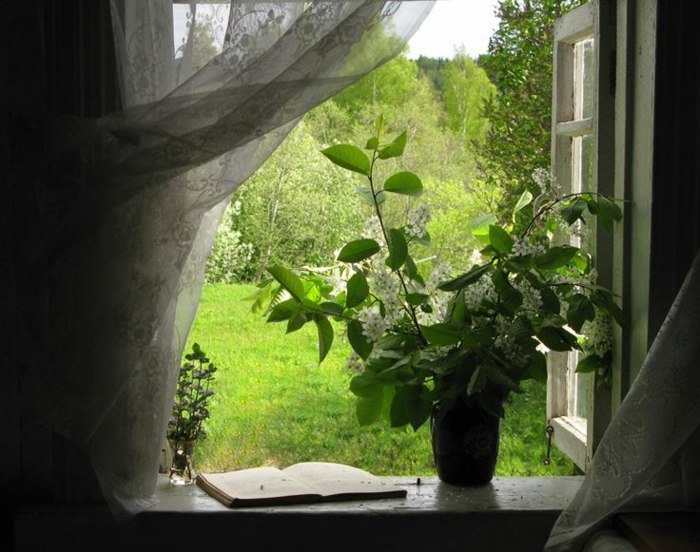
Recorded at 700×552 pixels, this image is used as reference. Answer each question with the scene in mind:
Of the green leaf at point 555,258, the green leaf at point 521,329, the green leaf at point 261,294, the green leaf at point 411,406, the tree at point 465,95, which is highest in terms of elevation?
the tree at point 465,95

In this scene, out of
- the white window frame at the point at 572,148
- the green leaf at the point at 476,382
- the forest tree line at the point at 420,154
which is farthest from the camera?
the forest tree line at the point at 420,154

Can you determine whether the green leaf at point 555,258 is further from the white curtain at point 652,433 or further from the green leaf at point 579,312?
the white curtain at point 652,433

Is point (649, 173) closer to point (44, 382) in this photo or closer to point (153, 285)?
point (153, 285)

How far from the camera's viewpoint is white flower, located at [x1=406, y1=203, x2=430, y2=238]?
1.95 meters

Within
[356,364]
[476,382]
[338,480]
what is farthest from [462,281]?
[338,480]

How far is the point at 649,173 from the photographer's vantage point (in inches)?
74.5

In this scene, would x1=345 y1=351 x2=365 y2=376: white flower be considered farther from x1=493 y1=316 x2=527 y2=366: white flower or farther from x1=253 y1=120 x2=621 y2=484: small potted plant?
x1=493 y1=316 x2=527 y2=366: white flower

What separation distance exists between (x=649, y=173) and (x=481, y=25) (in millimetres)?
579

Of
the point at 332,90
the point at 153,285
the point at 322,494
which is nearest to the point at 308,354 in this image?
the point at 322,494

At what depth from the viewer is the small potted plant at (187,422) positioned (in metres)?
2.06

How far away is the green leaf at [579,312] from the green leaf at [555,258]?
3.0 inches

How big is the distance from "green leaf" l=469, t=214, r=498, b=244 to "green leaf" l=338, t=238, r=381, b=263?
0.88ft

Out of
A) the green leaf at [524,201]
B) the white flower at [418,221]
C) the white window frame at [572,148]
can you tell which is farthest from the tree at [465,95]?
the white flower at [418,221]

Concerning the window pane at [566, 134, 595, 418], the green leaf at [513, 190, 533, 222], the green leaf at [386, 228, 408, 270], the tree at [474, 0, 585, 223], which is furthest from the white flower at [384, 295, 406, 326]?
the tree at [474, 0, 585, 223]
